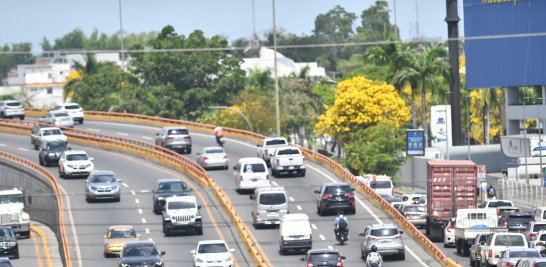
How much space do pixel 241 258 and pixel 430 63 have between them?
48.6 meters

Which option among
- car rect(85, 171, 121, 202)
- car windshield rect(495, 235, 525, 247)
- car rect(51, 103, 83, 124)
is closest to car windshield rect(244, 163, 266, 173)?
car rect(85, 171, 121, 202)

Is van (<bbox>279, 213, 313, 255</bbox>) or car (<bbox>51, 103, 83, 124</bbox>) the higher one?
car (<bbox>51, 103, 83, 124</bbox>)

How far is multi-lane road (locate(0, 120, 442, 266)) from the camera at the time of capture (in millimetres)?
43438

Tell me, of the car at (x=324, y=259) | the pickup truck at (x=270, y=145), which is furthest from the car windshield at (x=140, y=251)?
the pickup truck at (x=270, y=145)

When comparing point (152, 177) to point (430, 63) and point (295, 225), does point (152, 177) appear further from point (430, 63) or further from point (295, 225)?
point (430, 63)

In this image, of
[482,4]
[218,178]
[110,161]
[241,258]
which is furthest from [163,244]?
[482,4]

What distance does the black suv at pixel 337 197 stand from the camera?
4994 centimetres

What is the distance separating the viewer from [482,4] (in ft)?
271

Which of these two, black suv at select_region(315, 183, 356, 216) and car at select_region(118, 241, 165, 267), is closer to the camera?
car at select_region(118, 241, 165, 267)

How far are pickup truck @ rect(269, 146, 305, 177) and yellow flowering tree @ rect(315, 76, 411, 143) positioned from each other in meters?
34.1

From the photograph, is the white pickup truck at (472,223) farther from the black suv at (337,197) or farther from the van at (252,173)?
the van at (252,173)

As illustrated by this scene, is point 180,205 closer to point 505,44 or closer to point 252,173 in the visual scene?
point 252,173

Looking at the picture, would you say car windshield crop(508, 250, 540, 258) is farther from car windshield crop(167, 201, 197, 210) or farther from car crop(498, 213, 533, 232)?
car windshield crop(167, 201, 197, 210)

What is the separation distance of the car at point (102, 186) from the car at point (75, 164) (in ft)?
22.5
